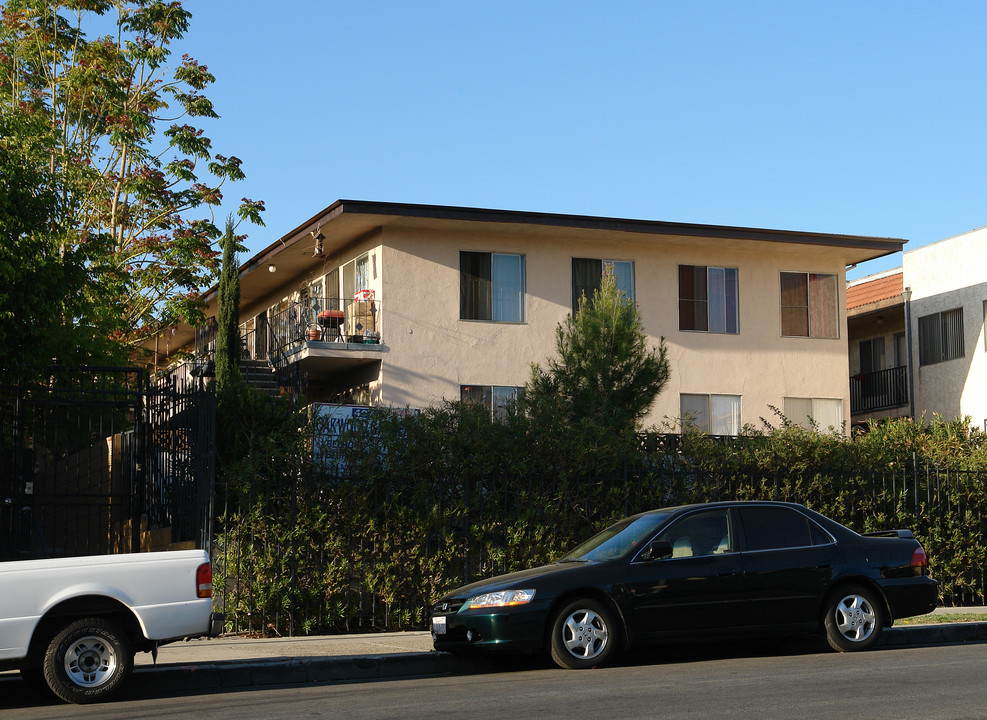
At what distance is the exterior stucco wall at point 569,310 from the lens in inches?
972

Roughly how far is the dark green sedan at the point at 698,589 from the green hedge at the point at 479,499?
8.01ft

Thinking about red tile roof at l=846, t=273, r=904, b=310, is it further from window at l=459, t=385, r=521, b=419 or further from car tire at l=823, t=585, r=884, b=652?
car tire at l=823, t=585, r=884, b=652

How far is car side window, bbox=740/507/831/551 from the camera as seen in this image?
443 inches

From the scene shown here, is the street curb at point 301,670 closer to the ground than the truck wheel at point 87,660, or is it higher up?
closer to the ground

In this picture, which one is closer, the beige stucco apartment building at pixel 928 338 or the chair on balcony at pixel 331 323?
the chair on balcony at pixel 331 323

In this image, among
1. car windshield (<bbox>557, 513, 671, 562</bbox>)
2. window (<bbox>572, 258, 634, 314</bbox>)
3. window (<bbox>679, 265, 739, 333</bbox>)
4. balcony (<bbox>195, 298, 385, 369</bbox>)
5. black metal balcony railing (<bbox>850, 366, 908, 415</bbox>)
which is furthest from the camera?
black metal balcony railing (<bbox>850, 366, 908, 415</bbox>)

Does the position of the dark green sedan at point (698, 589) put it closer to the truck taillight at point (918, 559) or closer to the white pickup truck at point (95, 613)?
the truck taillight at point (918, 559)

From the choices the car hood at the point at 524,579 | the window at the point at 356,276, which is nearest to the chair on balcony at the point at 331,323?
the window at the point at 356,276

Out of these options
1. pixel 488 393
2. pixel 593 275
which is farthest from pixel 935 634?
pixel 593 275

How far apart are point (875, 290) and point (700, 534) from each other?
25955mm

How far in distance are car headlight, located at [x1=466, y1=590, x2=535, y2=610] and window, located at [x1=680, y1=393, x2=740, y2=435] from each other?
16693mm

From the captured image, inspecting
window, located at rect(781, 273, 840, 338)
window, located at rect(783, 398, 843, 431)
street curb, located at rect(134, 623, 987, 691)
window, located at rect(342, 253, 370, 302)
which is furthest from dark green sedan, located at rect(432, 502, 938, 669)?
window, located at rect(781, 273, 840, 338)

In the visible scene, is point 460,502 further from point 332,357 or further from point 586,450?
point 332,357

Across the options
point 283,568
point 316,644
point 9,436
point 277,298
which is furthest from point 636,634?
point 277,298
